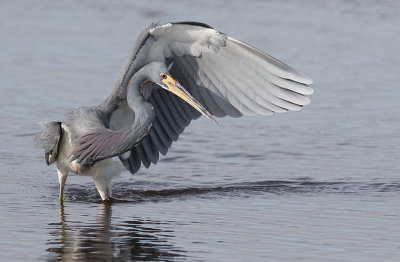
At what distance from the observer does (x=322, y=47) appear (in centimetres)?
1577

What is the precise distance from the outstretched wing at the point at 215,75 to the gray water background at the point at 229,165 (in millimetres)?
849

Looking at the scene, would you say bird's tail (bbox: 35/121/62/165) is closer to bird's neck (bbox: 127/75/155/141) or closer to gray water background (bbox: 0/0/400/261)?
gray water background (bbox: 0/0/400/261)

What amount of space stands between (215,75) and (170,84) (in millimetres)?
524

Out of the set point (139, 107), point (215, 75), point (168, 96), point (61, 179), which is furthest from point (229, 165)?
point (139, 107)

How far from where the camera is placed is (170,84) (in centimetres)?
787

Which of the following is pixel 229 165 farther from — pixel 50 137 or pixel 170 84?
pixel 50 137

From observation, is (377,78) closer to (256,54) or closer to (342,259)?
(256,54)

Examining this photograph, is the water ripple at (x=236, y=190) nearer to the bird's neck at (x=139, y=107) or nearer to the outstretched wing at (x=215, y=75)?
the outstretched wing at (x=215, y=75)

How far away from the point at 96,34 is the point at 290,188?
27.6 ft

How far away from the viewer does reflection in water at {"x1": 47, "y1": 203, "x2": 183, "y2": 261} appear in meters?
6.70

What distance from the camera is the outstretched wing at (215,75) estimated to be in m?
7.80

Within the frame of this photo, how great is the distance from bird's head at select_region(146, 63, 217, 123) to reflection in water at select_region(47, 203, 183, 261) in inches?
39.9

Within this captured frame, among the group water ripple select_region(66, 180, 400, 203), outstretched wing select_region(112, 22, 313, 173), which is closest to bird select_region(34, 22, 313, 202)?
outstretched wing select_region(112, 22, 313, 173)

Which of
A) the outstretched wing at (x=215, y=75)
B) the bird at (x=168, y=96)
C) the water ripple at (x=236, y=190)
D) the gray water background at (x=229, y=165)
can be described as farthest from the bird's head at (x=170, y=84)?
the water ripple at (x=236, y=190)
